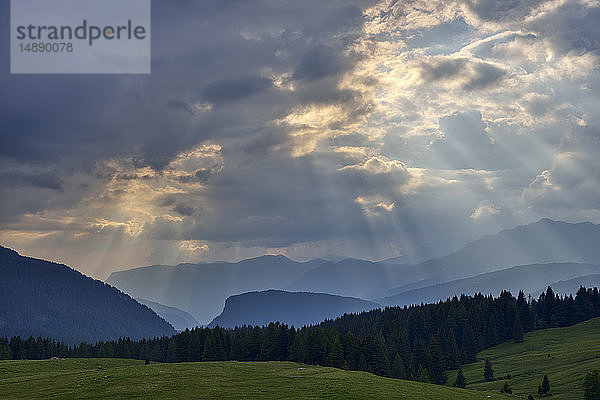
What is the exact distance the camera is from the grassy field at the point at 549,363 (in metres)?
96.9

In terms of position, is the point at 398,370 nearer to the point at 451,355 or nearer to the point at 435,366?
the point at 435,366

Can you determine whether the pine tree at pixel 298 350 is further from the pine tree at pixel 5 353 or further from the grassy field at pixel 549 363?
the pine tree at pixel 5 353

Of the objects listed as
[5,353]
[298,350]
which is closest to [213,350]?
[298,350]

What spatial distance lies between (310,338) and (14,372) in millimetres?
81456

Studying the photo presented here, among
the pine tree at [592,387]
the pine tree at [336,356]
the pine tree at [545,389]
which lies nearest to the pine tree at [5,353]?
the pine tree at [336,356]

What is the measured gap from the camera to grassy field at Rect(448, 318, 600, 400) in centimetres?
9694

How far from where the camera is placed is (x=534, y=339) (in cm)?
18462

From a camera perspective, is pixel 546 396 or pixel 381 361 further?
pixel 381 361

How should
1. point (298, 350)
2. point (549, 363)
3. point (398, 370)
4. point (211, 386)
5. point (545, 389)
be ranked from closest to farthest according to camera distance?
point (211, 386) < point (545, 389) < point (549, 363) < point (398, 370) < point (298, 350)

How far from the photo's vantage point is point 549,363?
12375 cm

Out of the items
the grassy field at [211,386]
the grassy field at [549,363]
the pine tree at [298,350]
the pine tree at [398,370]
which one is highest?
the grassy field at [211,386]

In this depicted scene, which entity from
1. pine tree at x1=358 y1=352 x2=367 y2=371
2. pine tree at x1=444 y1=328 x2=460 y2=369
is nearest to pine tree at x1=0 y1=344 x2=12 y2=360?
pine tree at x1=358 y1=352 x2=367 y2=371

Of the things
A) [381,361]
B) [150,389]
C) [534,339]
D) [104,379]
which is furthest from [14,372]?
[534,339]

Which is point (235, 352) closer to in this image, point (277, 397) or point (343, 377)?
point (343, 377)
